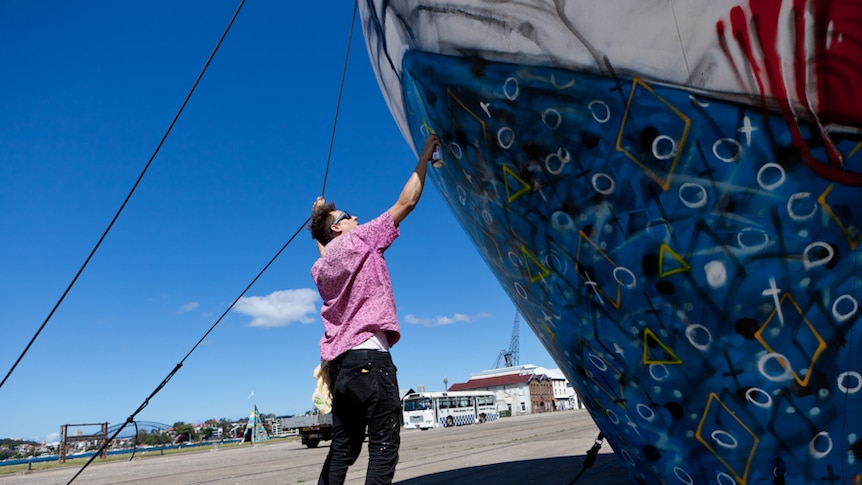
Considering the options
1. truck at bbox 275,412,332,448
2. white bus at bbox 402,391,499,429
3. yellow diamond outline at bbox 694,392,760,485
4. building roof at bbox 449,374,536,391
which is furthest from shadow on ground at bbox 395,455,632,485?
building roof at bbox 449,374,536,391

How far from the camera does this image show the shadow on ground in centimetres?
Result: 457

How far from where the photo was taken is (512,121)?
211 centimetres

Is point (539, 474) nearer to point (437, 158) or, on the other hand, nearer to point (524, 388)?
point (437, 158)

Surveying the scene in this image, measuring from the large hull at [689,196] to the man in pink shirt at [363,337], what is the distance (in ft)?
1.49

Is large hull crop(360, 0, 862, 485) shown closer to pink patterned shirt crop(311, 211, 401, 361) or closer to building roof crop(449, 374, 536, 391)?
pink patterned shirt crop(311, 211, 401, 361)

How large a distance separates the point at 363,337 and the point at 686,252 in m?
1.13

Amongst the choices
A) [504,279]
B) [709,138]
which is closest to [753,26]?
[709,138]

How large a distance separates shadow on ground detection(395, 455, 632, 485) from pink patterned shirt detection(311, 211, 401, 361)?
8.31ft

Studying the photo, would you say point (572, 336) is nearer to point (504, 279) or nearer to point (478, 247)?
point (504, 279)

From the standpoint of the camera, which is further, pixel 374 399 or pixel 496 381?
pixel 496 381

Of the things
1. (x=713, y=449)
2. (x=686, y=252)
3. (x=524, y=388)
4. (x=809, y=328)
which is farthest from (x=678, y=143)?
(x=524, y=388)

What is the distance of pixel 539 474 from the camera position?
5.07m

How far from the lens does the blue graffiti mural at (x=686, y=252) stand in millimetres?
1758

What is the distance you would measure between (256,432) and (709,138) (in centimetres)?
3580
